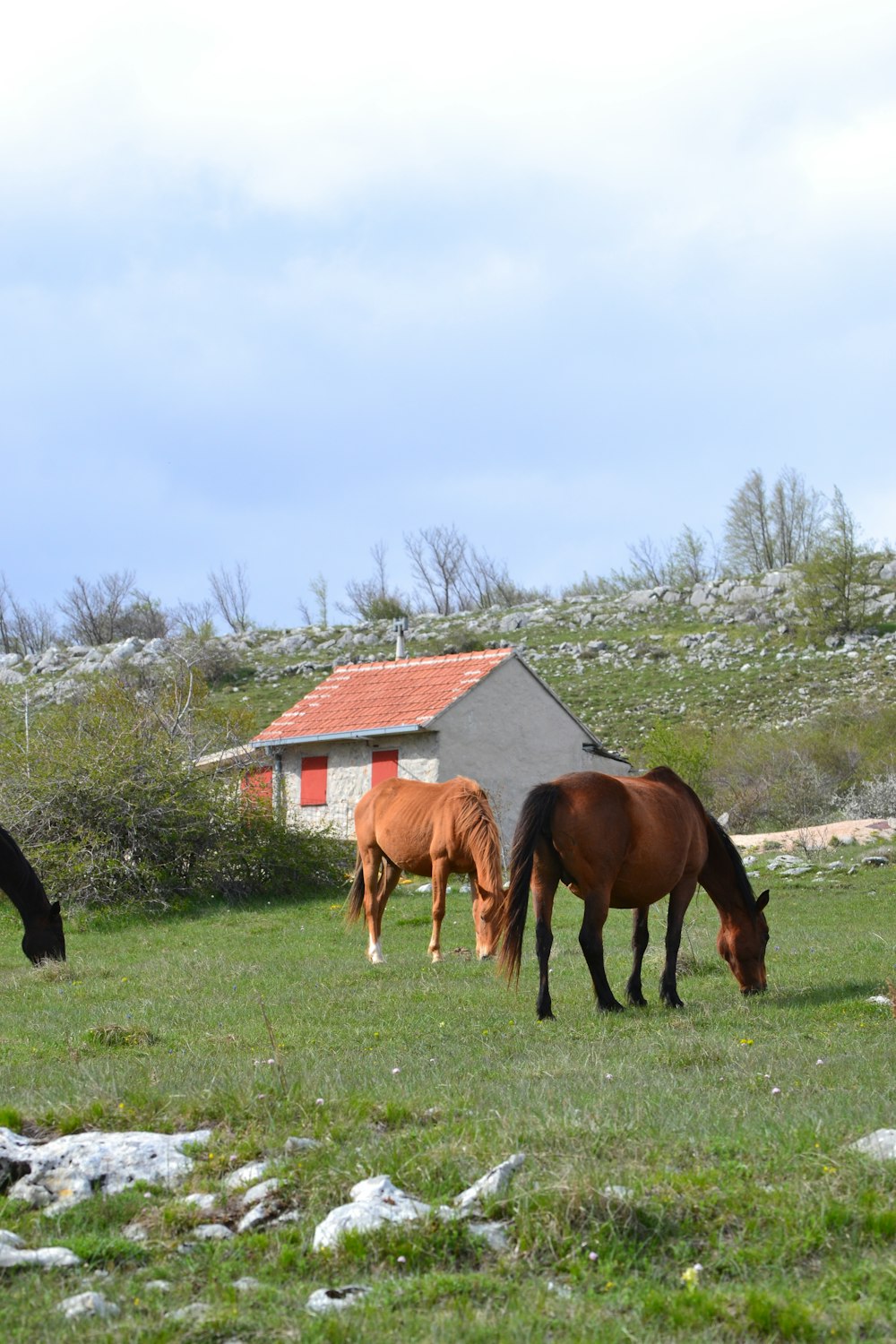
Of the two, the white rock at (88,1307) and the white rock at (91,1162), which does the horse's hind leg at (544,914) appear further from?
the white rock at (88,1307)

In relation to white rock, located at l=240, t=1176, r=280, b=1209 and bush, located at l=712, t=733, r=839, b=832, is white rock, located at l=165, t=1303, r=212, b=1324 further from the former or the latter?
bush, located at l=712, t=733, r=839, b=832

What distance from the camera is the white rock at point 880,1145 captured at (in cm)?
525

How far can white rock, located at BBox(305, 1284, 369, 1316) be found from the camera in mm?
4270

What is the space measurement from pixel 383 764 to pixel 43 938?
15581 millimetres

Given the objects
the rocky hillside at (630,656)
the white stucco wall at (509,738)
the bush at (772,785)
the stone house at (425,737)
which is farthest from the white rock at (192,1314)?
the rocky hillside at (630,656)

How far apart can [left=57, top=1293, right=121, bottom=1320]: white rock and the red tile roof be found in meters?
24.5

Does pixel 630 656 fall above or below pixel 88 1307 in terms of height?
above

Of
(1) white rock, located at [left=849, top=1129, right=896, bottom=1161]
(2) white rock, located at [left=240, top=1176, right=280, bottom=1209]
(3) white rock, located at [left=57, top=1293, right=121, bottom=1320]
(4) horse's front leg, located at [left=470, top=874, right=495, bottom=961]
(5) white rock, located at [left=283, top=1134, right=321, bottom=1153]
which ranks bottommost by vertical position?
(4) horse's front leg, located at [left=470, top=874, right=495, bottom=961]

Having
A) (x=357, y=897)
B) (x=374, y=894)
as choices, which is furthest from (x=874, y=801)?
(x=374, y=894)

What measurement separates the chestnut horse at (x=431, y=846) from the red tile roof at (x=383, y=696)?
1308 cm

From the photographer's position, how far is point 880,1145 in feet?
17.5

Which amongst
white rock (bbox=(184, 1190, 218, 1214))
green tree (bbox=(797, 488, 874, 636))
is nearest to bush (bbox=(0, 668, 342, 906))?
white rock (bbox=(184, 1190, 218, 1214))

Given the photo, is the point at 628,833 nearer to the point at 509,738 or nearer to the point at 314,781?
the point at 509,738

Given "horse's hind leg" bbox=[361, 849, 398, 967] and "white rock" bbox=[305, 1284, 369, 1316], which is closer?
"white rock" bbox=[305, 1284, 369, 1316]
